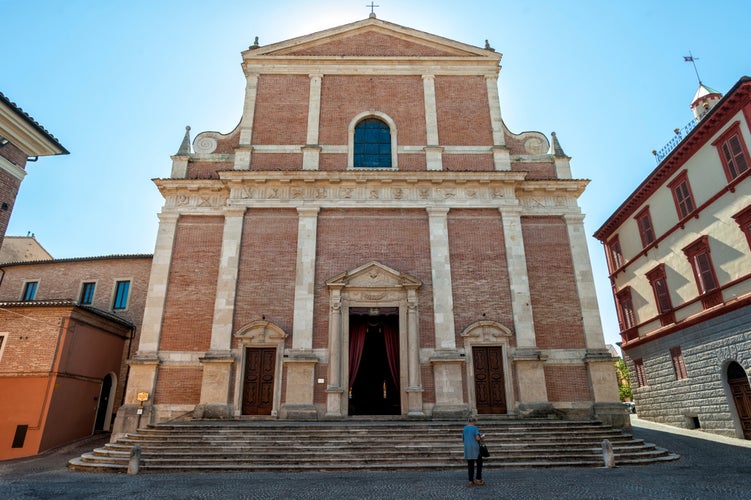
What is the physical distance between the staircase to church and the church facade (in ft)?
8.22

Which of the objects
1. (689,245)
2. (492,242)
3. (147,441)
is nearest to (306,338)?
(147,441)

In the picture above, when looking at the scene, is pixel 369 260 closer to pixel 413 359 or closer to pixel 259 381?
pixel 413 359

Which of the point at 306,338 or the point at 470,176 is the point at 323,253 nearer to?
the point at 306,338

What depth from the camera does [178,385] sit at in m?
16.3

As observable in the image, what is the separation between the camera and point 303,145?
1966 centimetres

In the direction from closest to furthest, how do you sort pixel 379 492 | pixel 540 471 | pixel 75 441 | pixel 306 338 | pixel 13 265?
pixel 379 492 < pixel 540 471 < pixel 306 338 < pixel 75 441 < pixel 13 265

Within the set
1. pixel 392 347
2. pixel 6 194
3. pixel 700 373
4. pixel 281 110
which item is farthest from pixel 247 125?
pixel 700 373

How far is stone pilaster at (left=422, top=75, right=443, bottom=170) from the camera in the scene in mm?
19391

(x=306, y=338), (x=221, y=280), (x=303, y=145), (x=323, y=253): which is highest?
(x=303, y=145)

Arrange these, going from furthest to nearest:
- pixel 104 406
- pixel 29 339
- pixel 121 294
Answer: pixel 121 294, pixel 104 406, pixel 29 339

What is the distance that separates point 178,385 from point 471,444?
36.7 ft

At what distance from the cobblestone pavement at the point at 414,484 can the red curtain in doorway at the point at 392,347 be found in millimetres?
6011

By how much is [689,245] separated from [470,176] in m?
9.15

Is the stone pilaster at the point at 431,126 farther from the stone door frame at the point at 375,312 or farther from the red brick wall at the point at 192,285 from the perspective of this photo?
the red brick wall at the point at 192,285
